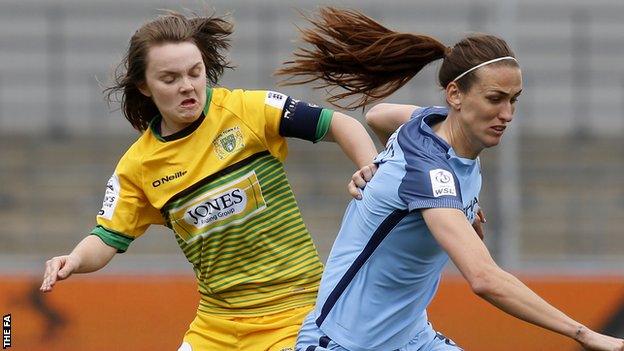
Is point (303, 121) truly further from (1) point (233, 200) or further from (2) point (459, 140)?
(2) point (459, 140)

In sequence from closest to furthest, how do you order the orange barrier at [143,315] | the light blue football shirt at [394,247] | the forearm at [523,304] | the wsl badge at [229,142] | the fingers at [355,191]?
the forearm at [523,304] < the light blue football shirt at [394,247] < the fingers at [355,191] < the wsl badge at [229,142] < the orange barrier at [143,315]

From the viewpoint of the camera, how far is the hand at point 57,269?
3844mm

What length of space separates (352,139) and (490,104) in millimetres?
856

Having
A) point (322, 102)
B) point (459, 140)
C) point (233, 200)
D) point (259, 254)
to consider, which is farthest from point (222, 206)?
point (322, 102)

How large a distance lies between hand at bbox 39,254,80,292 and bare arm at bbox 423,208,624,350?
1311 mm

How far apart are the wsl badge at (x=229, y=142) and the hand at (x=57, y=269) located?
605 mm

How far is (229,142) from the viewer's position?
13.7 feet

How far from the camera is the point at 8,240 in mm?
9523

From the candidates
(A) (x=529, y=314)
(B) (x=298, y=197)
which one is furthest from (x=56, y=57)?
(A) (x=529, y=314)

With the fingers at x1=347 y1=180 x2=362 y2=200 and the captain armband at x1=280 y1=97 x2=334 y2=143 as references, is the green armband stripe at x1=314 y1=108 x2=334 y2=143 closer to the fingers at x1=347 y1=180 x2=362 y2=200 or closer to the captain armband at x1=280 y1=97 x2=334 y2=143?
the captain armband at x1=280 y1=97 x2=334 y2=143

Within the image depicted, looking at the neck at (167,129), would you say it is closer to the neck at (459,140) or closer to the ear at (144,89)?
the ear at (144,89)

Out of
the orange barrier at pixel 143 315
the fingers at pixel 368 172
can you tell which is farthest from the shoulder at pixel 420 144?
the orange barrier at pixel 143 315

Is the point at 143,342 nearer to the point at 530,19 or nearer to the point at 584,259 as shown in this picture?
the point at 584,259

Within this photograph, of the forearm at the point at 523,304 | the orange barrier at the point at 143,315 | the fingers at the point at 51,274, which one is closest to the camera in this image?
the forearm at the point at 523,304
